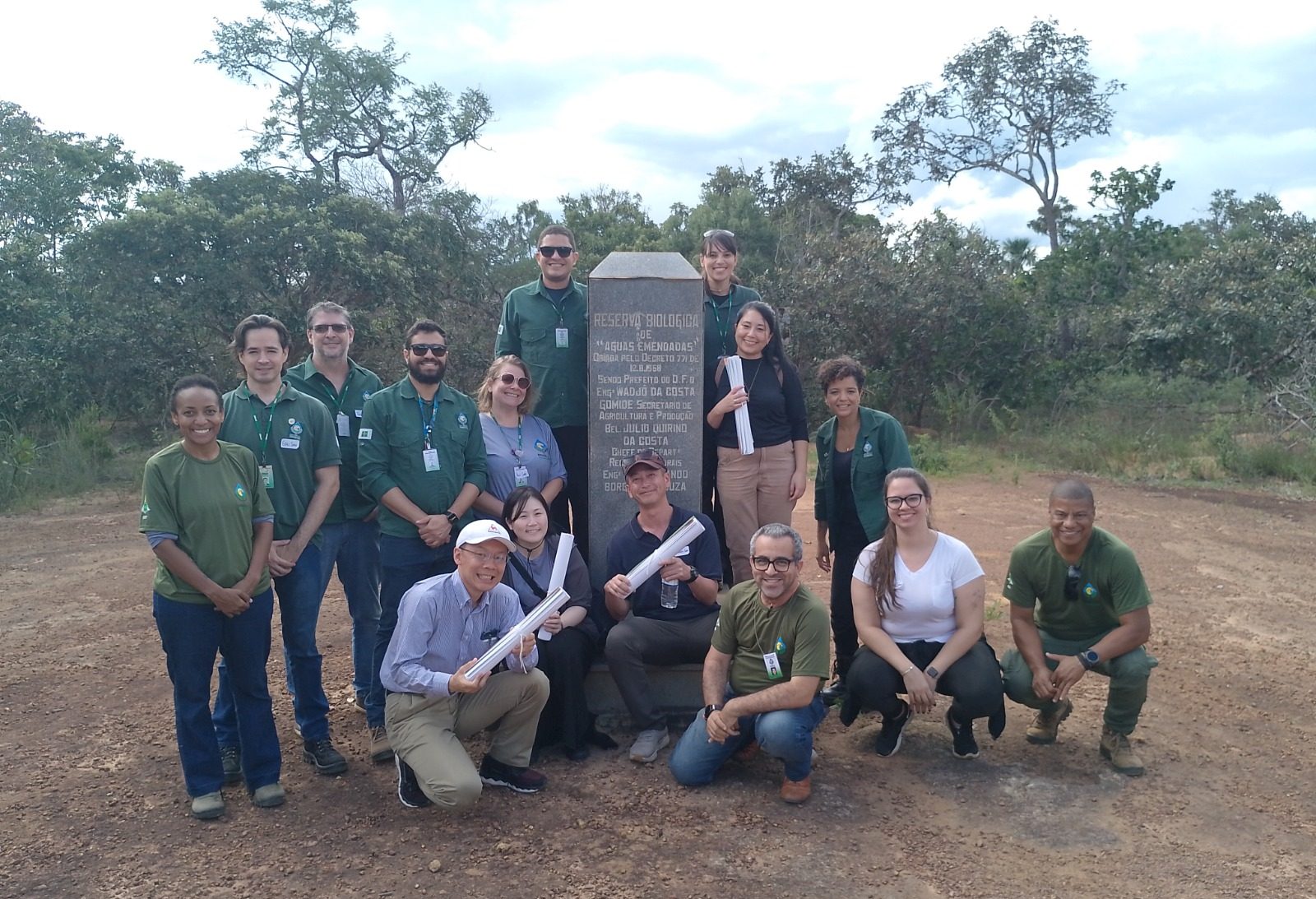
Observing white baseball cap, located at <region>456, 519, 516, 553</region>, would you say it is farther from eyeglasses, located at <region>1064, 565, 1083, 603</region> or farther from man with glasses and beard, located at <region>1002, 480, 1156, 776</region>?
eyeglasses, located at <region>1064, 565, 1083, 603</region>

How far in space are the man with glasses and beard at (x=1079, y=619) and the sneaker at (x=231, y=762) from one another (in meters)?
3.32

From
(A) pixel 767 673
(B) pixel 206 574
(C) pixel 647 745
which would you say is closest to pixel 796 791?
Answer: (A) pixel 767 673

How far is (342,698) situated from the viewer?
5062mm

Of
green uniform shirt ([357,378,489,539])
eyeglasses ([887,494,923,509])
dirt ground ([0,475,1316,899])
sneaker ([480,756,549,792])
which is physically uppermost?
A: green uniform shirt ([357,378,489,539])

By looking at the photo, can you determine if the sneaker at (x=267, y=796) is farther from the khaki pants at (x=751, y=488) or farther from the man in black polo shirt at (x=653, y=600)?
the khaki pants at (x=751, y=488)

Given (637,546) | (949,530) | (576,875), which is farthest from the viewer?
(949,530)

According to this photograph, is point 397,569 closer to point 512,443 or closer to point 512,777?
point 512,443

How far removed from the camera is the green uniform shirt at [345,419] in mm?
4430

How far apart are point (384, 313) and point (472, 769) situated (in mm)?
11072

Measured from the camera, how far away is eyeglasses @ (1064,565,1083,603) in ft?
13.6

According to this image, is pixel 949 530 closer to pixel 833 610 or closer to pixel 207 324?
pixel 833 610

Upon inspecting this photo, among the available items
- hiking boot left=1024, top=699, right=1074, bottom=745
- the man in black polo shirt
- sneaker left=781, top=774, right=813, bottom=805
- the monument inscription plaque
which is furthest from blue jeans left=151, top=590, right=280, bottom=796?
hiking boot left=1024, top=699, right=1074, bottom=745

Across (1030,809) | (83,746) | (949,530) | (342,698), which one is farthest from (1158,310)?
(83,746)

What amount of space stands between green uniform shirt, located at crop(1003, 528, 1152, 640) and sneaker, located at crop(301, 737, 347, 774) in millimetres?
2979
